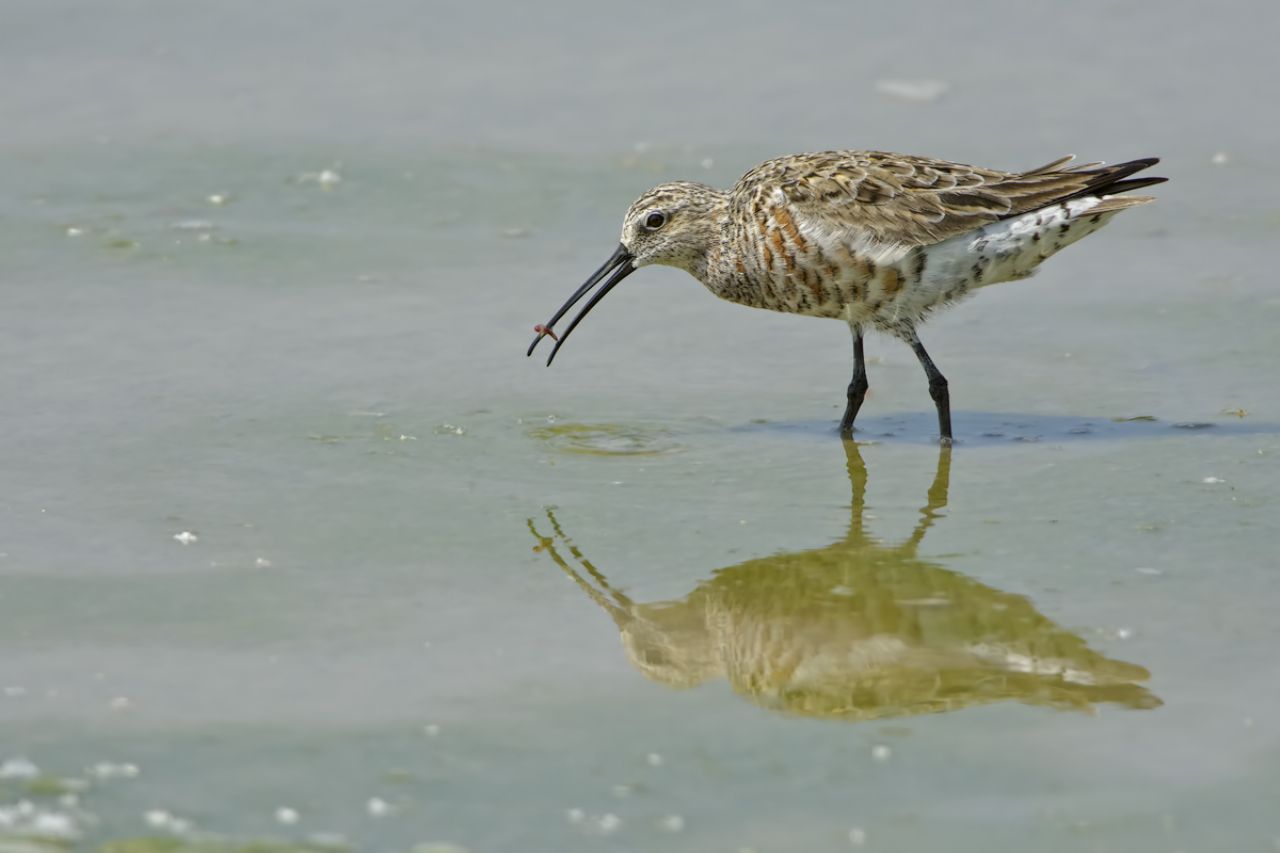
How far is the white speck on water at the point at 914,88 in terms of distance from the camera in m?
14.0

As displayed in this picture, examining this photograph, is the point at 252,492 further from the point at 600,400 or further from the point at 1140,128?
the point at 1140,128

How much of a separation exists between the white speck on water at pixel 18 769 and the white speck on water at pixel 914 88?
30.9 ft

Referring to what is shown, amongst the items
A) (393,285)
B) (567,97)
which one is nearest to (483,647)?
(393,285)

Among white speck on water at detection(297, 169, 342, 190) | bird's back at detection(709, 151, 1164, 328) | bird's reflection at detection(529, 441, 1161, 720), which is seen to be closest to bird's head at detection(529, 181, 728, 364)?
bird's back at detection(709, 151, 1164, 328)

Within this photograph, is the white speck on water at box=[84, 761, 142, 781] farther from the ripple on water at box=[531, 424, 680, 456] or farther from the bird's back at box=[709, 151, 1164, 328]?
the bird's back at box=[709, 151, 1164, 328]

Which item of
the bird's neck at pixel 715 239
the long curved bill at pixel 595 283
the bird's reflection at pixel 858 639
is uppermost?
the bird's neck at pixel 715 239

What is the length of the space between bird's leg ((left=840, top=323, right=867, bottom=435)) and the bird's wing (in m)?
0.62

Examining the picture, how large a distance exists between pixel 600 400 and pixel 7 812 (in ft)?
15.7

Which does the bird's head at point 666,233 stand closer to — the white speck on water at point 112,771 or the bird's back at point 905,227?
the bird's back at point 905,227

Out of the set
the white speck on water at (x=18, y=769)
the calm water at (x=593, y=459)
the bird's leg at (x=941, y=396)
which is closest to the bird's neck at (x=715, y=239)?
the calm water at (x=593, y=459)

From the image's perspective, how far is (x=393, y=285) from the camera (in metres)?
11.6

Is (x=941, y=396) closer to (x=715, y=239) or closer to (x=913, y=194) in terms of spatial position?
(x=913, y=194)

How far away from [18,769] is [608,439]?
4.00m

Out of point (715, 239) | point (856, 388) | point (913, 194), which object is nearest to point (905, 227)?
point (913, 194)
